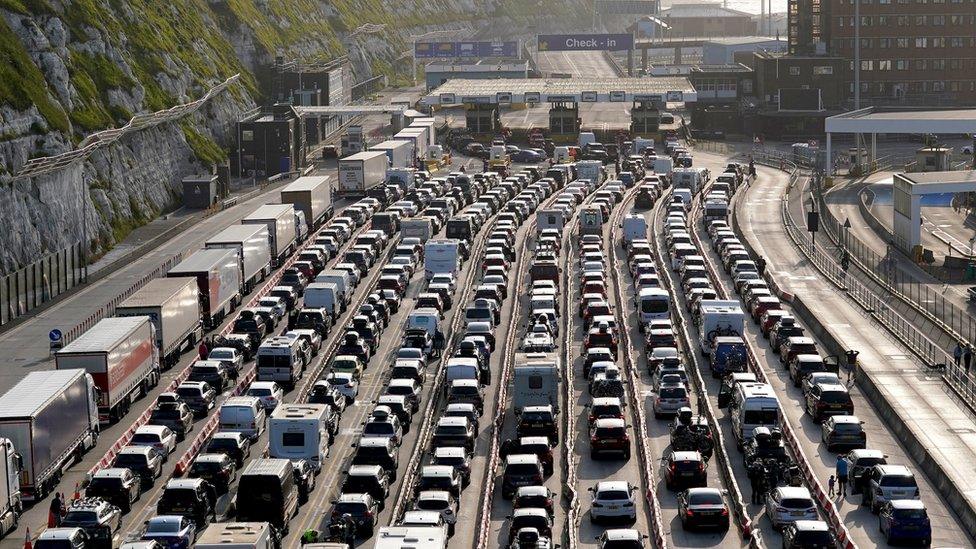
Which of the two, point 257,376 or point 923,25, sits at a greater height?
point 923,25

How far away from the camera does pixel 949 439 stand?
5438 cm

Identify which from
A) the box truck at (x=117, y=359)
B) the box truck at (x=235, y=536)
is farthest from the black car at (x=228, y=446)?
the box truck at (x=235, y=536)

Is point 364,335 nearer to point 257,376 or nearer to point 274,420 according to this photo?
point 257,376

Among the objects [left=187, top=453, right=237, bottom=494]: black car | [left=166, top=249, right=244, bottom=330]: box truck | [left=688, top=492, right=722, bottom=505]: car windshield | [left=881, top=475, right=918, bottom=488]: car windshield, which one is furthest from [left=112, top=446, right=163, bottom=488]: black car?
[left=881, top=475, right=918, bottom=488]: car windshield

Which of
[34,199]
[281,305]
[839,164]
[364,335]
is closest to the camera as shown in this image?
[364,335]

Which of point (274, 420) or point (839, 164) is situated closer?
point (274, 420)

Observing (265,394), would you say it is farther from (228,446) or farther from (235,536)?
(235,536)

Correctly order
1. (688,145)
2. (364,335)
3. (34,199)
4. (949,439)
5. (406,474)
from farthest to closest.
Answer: (688,145) → (34,199) → (364,335) → (949,439) → (406,474)

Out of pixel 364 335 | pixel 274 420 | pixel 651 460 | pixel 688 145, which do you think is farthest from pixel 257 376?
pixel 688 145

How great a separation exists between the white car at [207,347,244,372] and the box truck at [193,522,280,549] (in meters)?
22.9

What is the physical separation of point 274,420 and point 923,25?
4884 inches

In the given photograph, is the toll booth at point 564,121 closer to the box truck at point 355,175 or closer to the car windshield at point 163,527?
the box truck at point 355,175

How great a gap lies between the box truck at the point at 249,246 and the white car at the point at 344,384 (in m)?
19.4

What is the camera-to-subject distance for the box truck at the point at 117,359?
55.1m
